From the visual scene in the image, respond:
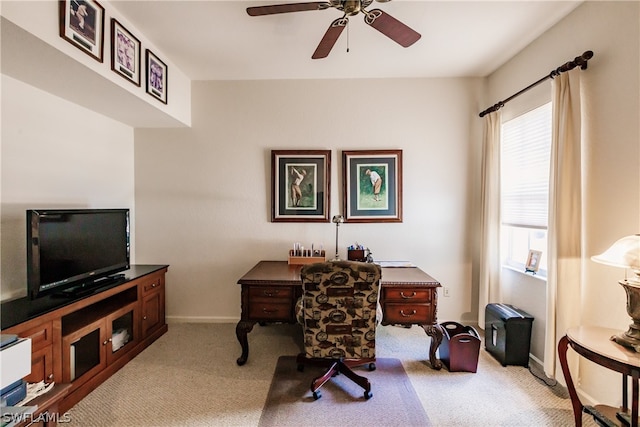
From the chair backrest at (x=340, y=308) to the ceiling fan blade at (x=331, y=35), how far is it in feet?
5.15

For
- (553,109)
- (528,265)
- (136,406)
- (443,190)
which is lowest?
(136,406)

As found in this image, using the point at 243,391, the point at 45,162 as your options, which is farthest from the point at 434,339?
the point at 45,162

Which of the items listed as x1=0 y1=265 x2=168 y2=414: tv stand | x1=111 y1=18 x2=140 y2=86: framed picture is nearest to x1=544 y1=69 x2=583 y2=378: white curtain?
x1=0 y1=265 x2=168 y2=414: tv stand

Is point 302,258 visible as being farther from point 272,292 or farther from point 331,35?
point 331,35

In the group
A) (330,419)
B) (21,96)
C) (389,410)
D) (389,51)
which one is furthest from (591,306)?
(21,96)

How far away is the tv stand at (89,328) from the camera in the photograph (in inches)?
65.9

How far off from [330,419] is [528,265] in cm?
219

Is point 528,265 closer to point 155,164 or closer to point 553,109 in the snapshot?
point 553,109

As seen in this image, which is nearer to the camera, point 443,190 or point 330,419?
point 330,419

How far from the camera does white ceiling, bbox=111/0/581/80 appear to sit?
6.72 ft

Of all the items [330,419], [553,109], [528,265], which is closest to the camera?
[330,419]

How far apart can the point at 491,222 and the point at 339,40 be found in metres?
2.35

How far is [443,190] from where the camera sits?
3.14 metres

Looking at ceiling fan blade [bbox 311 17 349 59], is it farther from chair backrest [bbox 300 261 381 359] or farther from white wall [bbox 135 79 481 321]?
chair backrest [bbox 300 261 381 359]
